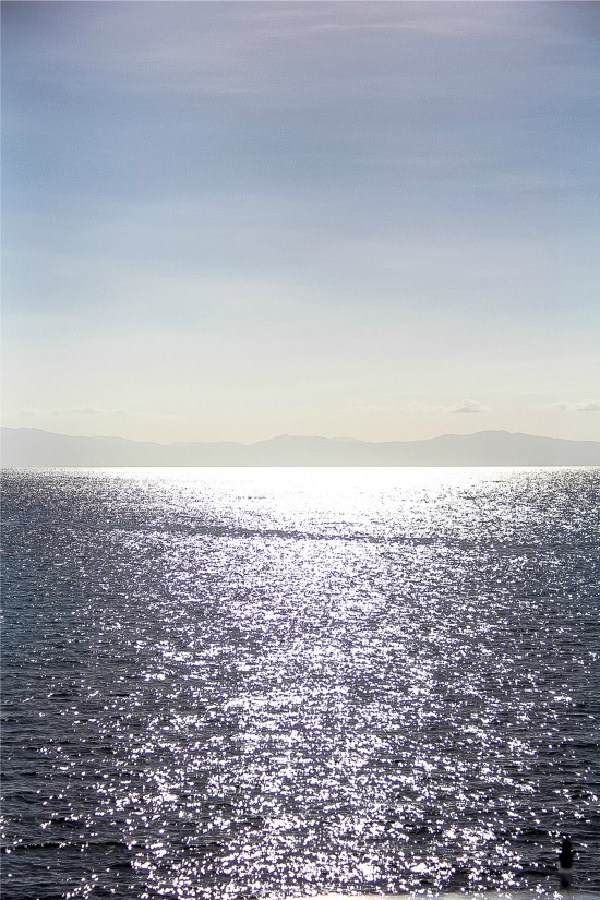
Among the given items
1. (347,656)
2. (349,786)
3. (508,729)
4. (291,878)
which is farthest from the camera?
(347,656)

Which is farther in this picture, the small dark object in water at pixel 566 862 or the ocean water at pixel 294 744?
the ocean water at pixel 294 744

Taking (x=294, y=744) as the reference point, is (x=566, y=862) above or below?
above

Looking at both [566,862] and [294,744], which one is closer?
[566,862]

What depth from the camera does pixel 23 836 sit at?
132 ft

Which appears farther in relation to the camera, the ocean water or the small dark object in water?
the ocean water

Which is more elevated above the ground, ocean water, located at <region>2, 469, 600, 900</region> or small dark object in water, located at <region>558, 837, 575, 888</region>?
small dark object in water, located at <region>558, 837, 575, 888</region>

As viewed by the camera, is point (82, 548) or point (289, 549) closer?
point (82, 548)

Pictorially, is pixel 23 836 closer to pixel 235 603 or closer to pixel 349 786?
pixel 349 786

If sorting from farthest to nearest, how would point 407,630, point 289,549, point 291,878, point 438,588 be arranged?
point 289,549
point 438,588
point 407,630
point 291,878

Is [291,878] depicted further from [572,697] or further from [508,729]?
[572,697]

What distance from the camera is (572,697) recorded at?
6250 centimetres

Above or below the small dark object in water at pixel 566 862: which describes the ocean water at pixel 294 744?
below

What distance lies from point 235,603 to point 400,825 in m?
69.1

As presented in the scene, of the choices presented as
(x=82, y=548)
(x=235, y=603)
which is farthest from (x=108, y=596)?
(x=82, y=548)
